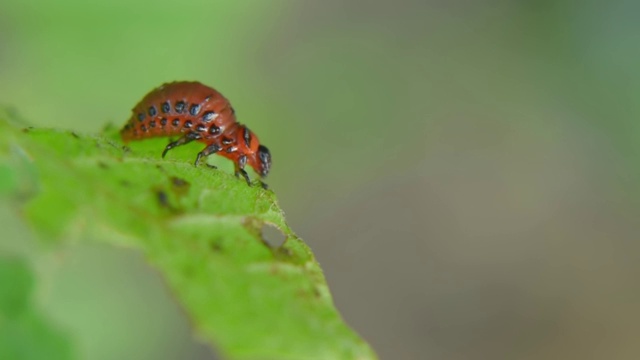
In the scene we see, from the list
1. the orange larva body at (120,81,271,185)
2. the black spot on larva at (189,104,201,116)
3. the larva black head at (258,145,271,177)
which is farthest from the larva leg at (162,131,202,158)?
the larva black head at (258,145,271,177)

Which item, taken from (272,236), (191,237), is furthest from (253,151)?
(191,237)

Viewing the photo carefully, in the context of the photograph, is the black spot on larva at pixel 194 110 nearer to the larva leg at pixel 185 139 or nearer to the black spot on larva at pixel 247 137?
the larva leg at pixel 185 139

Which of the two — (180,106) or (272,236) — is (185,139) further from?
(272,236)

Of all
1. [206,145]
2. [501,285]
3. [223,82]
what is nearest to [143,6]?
[223,82]

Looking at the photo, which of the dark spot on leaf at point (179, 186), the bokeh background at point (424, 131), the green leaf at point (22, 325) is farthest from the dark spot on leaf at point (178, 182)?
the bokeh background at point (424, 131)

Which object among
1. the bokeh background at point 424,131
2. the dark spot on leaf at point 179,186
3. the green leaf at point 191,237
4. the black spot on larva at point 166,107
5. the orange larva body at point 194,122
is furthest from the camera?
the bokeh background at point 424,131

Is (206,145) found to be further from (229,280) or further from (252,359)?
(252,359)

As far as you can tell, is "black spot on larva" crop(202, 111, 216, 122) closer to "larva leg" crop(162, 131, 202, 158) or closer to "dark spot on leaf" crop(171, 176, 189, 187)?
"larva leg" crop(162, 131, 202, 158)
